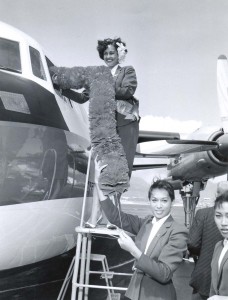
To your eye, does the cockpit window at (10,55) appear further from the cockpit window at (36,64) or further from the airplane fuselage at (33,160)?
the cockpit window at (36,64)

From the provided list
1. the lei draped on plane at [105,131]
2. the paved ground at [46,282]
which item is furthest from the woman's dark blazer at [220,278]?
the paved ground at [46,282]

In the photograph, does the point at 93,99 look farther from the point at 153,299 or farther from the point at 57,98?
the point at 153,299

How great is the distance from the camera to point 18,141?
4.28 metres

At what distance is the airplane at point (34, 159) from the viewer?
13.6ft

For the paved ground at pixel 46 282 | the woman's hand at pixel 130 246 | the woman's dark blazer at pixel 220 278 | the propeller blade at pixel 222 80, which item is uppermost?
the propeller blade at pixel 222 80

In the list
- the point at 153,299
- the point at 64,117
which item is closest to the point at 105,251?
the point at 64,117

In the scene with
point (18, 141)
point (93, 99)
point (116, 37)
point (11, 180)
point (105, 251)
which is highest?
point (116, 37)

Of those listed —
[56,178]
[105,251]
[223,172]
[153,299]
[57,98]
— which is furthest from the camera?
[105,251]

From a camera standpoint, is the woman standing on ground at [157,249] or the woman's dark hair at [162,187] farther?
the woman's dark hair at [162,187]

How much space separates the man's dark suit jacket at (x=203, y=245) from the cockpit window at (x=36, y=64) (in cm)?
275

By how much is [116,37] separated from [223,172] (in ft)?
22.1

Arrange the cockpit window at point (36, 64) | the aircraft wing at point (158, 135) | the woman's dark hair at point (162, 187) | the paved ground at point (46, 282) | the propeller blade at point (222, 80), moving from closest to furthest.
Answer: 1. the woman's dark hair at point (162, 187)
2. the cockpit window at point (36, 64)
3. the paved ground at point (46, 282)
4. the aircraft wing at point (158, 135)
5. the propeller blade at point (222, 80)

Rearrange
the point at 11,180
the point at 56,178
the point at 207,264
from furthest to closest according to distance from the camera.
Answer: the point at 56,178 < the point at 11,180 < the point at 207,264

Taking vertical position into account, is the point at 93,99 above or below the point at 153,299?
above
